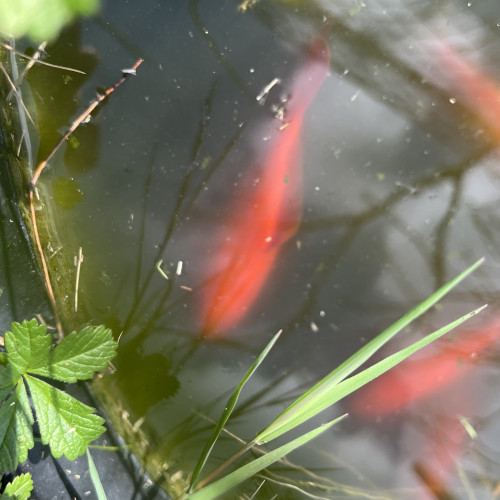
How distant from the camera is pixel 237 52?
1.22 meters

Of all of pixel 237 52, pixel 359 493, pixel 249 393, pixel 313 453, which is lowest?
pixel 359 493

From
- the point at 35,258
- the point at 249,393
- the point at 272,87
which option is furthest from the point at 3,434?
the point at 272,87

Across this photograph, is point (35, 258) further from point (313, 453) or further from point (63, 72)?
point (313, 453)

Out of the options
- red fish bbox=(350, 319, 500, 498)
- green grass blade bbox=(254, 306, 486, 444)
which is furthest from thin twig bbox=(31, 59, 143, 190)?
red fish bbox=(350, 319, 500, 498)

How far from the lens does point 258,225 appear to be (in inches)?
49.3

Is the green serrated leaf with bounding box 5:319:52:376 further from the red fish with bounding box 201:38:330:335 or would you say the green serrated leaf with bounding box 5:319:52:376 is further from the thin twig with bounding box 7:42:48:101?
the thin twig with bounding box 7:42:48:101

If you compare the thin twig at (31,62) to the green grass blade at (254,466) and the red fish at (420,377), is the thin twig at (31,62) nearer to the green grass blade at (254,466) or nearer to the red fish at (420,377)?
the green grass blade at (254,466)

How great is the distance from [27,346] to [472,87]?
123 centimetres

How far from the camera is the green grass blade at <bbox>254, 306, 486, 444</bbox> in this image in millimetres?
848

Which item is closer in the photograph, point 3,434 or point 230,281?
point 3,434

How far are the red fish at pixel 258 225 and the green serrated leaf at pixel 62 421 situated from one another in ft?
1.16

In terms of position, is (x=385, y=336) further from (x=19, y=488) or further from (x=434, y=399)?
(x=19, y=488)

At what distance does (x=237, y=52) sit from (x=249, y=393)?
87cm

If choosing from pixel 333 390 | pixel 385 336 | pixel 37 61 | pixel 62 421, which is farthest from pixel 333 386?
pixel 37 61
